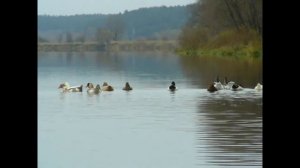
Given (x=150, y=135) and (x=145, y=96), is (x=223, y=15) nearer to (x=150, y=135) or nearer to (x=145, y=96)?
(x=145, y=96)

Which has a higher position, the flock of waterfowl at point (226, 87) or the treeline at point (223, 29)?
the treeline at point (223, 29)

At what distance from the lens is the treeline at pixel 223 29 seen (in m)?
24.1

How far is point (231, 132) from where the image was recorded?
614cm

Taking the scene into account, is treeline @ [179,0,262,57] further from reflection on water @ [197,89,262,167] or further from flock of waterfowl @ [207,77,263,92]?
reflection on water @ [197,89,262,167]

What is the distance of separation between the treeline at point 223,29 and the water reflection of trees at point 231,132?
569 inches

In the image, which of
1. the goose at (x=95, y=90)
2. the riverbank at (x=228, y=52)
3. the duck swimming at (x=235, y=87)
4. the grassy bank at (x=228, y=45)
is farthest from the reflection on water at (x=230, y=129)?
the grassy bank at (x=228, y=45)

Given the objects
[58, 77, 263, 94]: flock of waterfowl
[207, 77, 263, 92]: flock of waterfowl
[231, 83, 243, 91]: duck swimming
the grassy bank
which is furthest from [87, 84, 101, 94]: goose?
the grassy bank

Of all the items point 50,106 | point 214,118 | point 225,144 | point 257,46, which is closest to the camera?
point 225,144

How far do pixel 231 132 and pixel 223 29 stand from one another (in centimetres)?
1998

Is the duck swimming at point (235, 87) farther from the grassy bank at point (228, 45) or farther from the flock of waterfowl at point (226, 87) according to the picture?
the grassy bank at point (228, 45)
